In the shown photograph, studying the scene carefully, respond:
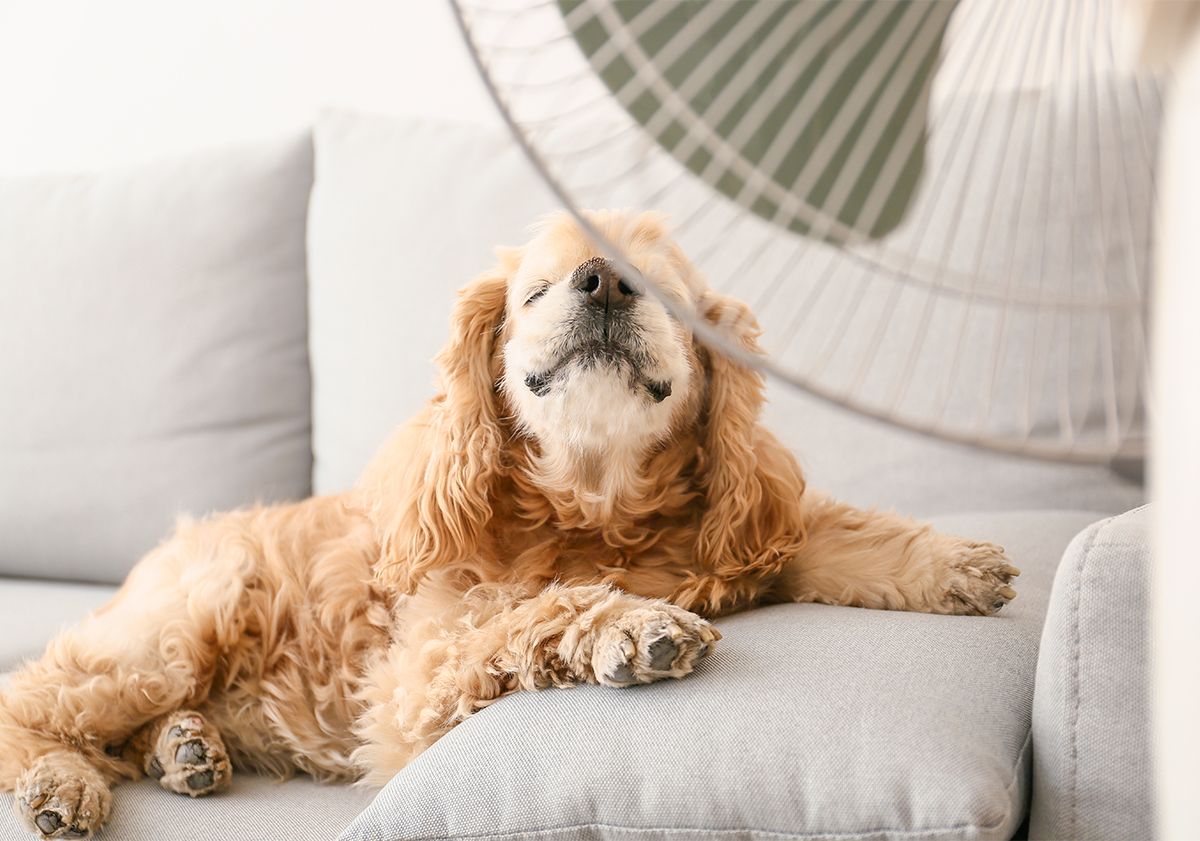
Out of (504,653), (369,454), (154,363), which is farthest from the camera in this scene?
(154,363)

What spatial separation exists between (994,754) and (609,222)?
80 centimetres

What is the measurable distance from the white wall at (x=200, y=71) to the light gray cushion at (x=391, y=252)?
0.46m

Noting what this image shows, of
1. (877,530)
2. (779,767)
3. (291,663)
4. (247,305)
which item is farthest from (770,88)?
(247,305)

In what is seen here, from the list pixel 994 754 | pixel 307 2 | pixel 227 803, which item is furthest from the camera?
pixel 307 2

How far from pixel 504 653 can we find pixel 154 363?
1.38 metres

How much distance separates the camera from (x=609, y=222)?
4.97ft

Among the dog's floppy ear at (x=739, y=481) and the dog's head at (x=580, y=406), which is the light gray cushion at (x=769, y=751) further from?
the dog's head at (x=580, y=406)

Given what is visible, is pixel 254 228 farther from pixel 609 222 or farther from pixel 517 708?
pixel 517 708

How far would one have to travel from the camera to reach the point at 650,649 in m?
1.20

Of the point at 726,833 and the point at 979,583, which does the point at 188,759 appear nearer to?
the point at 726,833

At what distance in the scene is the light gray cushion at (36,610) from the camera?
80.0 inches

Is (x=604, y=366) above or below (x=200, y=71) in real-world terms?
below

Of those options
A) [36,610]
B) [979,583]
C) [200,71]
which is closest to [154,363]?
[36,610]

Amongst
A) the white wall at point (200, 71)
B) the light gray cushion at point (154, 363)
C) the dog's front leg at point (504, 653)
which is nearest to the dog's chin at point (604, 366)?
the dog's front leg at point (504, 653)
